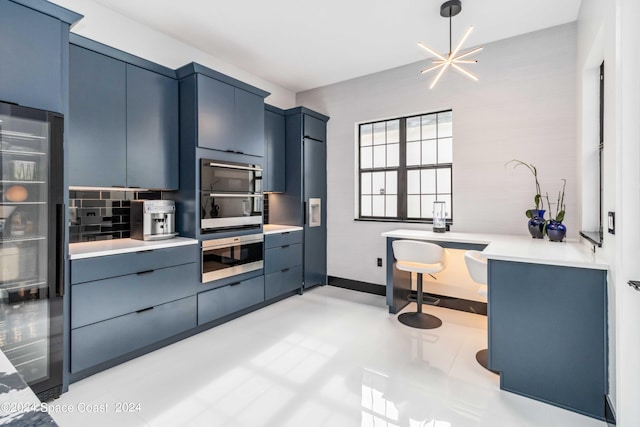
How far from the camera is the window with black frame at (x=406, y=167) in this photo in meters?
3.84

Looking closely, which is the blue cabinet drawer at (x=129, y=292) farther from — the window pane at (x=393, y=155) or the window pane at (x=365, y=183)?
the window pane at (x=393, y=155)

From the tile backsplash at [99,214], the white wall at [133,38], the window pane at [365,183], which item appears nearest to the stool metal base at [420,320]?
the window pane at [365,183]

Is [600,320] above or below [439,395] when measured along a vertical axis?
above

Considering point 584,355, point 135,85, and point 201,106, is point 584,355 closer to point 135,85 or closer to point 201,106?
point 201,106

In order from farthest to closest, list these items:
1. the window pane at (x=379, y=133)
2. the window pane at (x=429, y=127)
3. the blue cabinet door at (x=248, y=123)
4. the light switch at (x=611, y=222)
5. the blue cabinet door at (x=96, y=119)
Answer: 1. the window pane at (x=379, y=133)
2. the window pane at (x=429, y=127)
3. the blue cabinet door at (x=248, y=123)
4. the blue cabinet door at (x=96, y=119)
5. the light switch at (x=611, y=222)

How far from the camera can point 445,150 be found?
3832 millimetres

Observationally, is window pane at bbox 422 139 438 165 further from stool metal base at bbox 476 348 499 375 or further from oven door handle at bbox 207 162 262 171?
stool metal base at bbox 476 348 499 375

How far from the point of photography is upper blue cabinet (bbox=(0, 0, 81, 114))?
180 cm

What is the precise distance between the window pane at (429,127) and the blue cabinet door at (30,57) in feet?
11.5

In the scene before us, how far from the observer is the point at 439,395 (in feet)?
6.68

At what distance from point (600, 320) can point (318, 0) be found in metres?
3.02

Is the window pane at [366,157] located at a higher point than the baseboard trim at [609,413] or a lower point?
higher

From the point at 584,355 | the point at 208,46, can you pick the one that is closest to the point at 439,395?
the point at 584,355

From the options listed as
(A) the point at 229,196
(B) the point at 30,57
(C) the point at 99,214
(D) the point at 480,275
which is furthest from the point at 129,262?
(D) the point at 480,275
